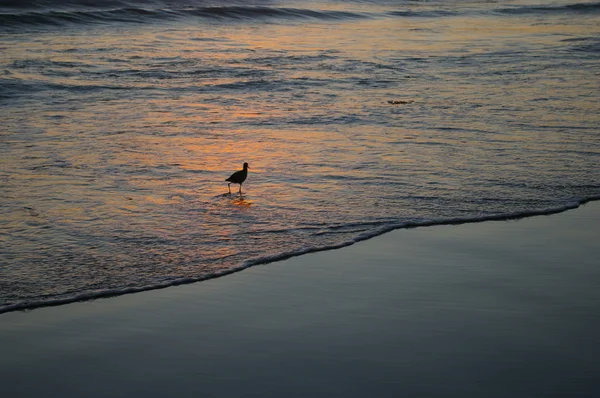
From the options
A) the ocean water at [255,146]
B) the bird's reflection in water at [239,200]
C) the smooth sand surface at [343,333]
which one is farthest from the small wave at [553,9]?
the smooth sand surface at [343,333]

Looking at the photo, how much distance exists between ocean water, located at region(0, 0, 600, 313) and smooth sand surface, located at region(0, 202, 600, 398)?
1.76 ft

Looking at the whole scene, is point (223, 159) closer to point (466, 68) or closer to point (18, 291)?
point (18, 291)

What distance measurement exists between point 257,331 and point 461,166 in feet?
15.7

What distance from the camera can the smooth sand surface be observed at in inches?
192

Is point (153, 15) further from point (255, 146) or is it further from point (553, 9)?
point (255, 146)

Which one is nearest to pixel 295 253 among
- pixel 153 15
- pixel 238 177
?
pixel 238 177

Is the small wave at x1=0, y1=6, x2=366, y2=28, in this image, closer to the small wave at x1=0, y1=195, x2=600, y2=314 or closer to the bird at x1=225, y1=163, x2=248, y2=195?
the bird at x1=225, y1=163, x2=248, y2=195

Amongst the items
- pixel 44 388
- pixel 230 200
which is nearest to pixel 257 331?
pixel 44 388

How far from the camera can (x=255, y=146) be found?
11.0 meters

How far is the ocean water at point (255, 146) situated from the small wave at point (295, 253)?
0.02m

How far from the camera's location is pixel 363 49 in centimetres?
2147

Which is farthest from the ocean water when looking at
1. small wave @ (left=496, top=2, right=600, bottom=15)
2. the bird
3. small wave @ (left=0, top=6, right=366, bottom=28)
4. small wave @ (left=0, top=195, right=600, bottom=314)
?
small wave @ (left=496, top=2, right=600, bottom=15)

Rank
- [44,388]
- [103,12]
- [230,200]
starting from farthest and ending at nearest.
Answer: [103,12] < [230,200] < [44,388]

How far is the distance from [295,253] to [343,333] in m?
1.65
